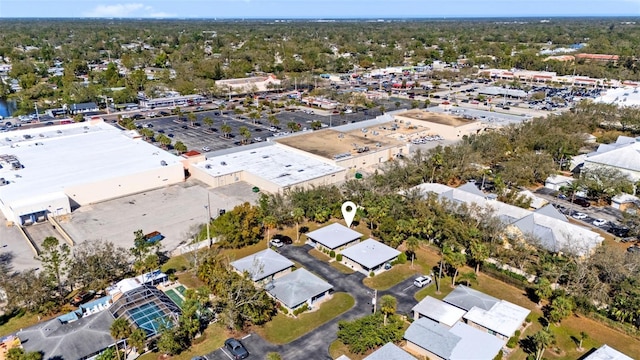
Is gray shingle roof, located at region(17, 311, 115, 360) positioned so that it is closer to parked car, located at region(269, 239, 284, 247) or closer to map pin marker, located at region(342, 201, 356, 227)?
parked car, located at region(269, 239, 284, 247)

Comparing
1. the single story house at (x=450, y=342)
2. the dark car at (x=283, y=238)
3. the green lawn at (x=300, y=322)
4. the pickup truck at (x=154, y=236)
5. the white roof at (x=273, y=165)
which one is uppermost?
the white roof at (x=273, y=165)

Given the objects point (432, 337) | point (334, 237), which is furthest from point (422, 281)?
point (334, 237)

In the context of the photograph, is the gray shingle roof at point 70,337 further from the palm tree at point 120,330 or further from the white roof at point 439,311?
the white roof at point 439,311

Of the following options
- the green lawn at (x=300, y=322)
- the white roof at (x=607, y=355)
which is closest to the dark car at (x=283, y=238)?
the green lawn at (x=300, y=322)

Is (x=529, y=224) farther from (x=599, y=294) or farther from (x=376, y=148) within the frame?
(x=376, y=148)

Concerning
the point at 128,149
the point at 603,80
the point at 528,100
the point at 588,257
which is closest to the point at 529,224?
the point at 588,257

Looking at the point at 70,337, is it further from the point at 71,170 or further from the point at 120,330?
the point at 71,170

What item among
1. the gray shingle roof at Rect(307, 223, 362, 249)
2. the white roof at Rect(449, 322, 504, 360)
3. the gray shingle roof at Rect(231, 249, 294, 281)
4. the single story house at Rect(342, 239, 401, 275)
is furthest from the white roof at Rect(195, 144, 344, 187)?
the white roof at Rect(449, 322, 504, 360)
